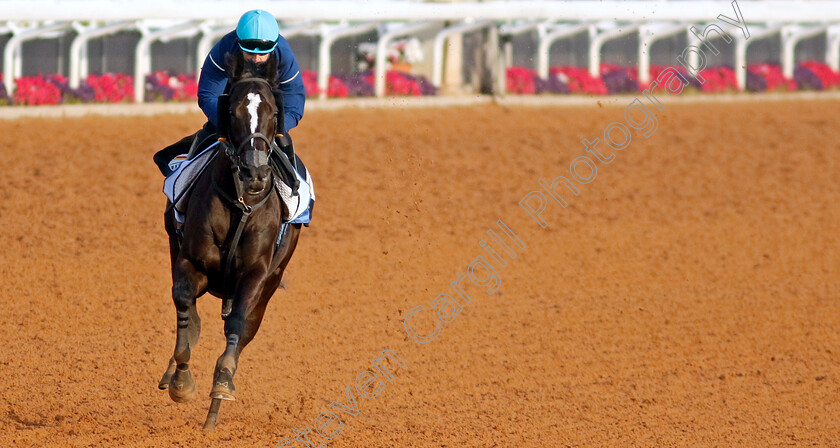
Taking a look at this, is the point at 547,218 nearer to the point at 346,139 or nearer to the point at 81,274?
the point at 346,139

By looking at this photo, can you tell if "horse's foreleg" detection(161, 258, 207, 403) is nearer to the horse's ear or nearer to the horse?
the horse

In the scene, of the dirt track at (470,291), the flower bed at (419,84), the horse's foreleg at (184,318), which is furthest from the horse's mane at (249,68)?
the flower bed at (419,84)

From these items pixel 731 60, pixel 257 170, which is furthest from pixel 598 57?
pixel 257 170

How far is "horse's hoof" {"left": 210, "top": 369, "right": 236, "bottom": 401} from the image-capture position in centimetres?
567

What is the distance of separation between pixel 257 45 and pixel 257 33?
7cm

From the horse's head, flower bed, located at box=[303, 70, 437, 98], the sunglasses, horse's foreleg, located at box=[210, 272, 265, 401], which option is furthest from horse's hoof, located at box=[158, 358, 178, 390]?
flower bed, located at box=[303, 70, 437, 98]

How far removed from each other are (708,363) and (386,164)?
5703mm

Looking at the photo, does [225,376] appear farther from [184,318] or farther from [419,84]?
[419,84]

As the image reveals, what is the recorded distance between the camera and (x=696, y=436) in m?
6.41

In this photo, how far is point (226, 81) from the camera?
605 centimetres

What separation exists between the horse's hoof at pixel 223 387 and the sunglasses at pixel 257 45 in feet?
5.76

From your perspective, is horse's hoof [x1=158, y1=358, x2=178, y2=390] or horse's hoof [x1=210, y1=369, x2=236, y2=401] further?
horse's hoof [x1=158, y1=358, x2=178, y2=390]

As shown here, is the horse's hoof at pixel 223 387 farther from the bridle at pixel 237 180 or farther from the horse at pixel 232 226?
the bridle at pixel 237 180

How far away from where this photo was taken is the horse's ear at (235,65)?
555 centimetres
